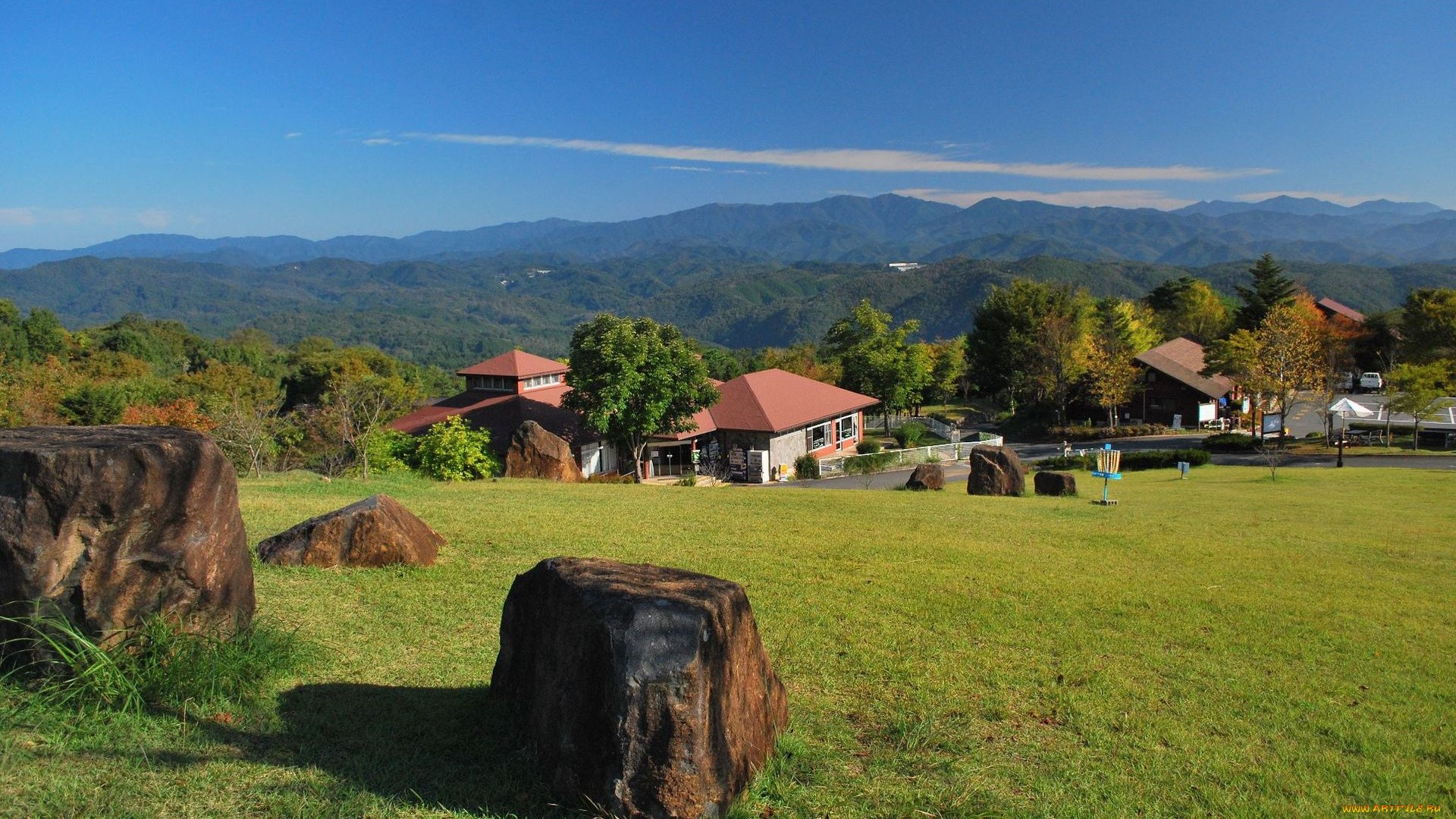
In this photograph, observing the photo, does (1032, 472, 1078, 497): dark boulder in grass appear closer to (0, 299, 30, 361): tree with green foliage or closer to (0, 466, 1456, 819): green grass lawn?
(0, 466, 1456, 819): green grass lawn

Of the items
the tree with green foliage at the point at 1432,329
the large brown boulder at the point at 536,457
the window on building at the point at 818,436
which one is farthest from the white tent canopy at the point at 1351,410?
the large brown boulder at the point at 536,457

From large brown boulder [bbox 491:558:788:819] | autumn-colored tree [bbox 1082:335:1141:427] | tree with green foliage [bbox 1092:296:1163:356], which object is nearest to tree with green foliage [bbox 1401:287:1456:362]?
tree with green foliage [bbox 1092:296:1163:356]

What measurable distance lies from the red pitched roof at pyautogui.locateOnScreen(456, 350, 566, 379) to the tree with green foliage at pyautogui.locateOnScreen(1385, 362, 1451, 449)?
35.0 metres

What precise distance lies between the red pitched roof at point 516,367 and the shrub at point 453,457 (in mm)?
12751

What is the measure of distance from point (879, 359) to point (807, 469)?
16.8m

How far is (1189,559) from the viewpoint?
11.6 metres

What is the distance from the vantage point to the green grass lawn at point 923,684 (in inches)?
174

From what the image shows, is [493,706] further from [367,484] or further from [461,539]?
[367,484]

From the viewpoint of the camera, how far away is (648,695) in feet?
13.2

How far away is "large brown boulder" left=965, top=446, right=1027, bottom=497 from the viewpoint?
20188mm

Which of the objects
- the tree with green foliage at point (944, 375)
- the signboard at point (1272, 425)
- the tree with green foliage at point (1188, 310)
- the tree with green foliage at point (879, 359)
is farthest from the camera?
the tree with green foliage at point (1188, 310)

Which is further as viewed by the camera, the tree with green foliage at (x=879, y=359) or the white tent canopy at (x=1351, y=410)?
the tree with green foliage at (x=879, y=359)

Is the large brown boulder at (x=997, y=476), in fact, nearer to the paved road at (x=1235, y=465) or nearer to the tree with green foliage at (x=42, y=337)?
the paved road at (x=1235, y=465)

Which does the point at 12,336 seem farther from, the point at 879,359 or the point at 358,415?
the point at 879,359
